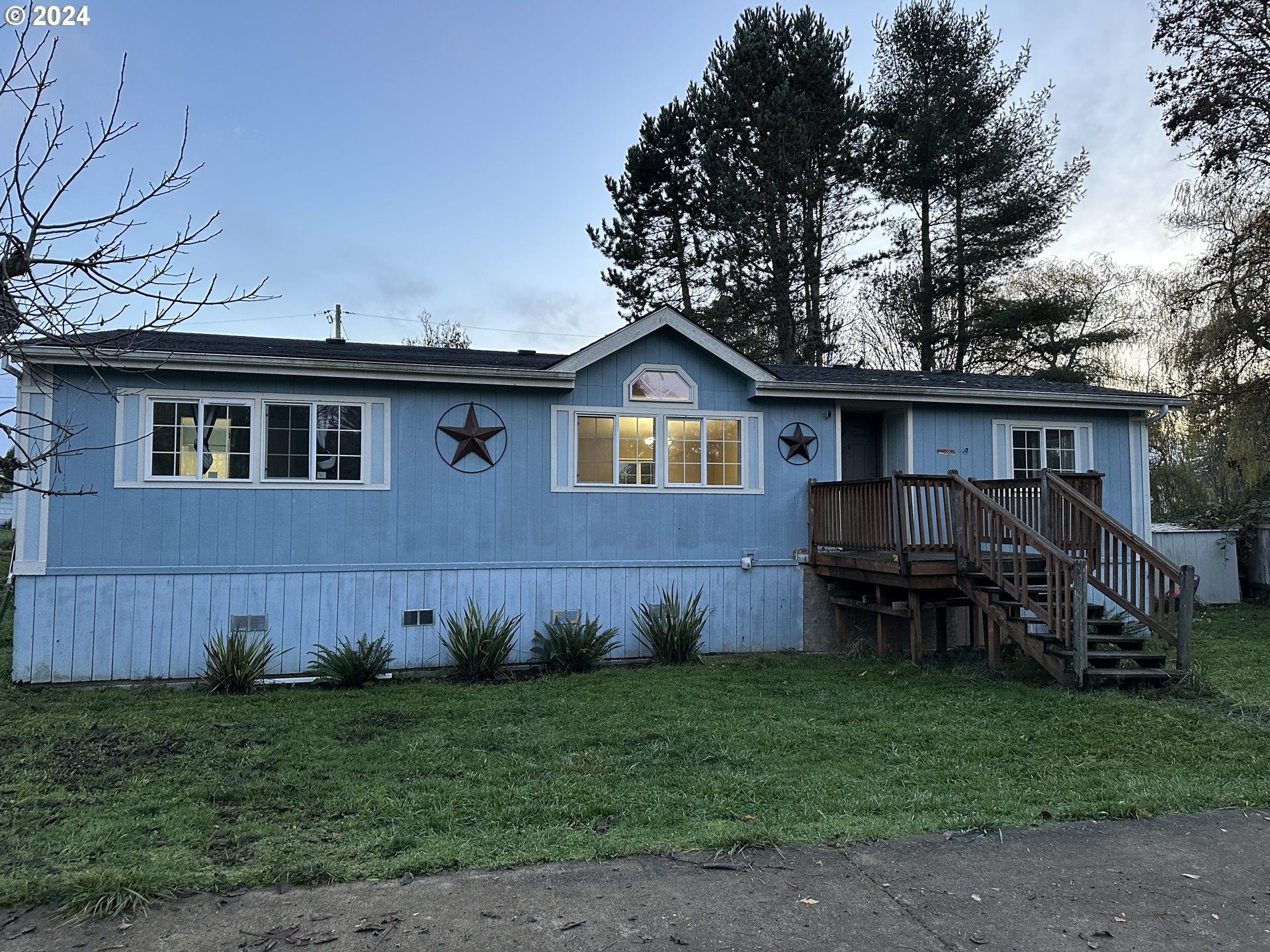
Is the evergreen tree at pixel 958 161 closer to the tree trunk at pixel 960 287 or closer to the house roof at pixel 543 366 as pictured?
the tree trunk at pixel 960 287

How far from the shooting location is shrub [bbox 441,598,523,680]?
353 inches

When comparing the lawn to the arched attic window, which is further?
the arched attic window

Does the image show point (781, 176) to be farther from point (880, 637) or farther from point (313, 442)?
point (313, 442)

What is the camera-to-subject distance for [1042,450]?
11.6m

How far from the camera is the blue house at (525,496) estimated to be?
8617 mm

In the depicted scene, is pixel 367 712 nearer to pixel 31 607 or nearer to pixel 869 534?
pixel 31 607

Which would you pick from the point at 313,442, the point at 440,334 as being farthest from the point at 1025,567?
the point at 440,334

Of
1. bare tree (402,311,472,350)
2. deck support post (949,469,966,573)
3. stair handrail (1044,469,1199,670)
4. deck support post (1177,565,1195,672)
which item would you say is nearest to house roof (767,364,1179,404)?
deck support post (949,469,966,573)

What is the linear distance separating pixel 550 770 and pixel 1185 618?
5955 mm

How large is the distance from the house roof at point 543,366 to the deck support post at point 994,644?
11.2 ft

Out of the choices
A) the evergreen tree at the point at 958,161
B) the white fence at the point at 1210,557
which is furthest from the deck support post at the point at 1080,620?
the evergreen tree at the point at 958,161

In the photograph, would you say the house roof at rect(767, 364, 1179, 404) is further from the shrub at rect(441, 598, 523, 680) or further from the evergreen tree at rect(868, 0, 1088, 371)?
the evergreen tree at rect(868, 0, 1088, 371)

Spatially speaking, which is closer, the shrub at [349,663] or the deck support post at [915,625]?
the shrub at [349,663]

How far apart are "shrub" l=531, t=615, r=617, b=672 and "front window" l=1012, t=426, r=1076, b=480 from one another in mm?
6241
